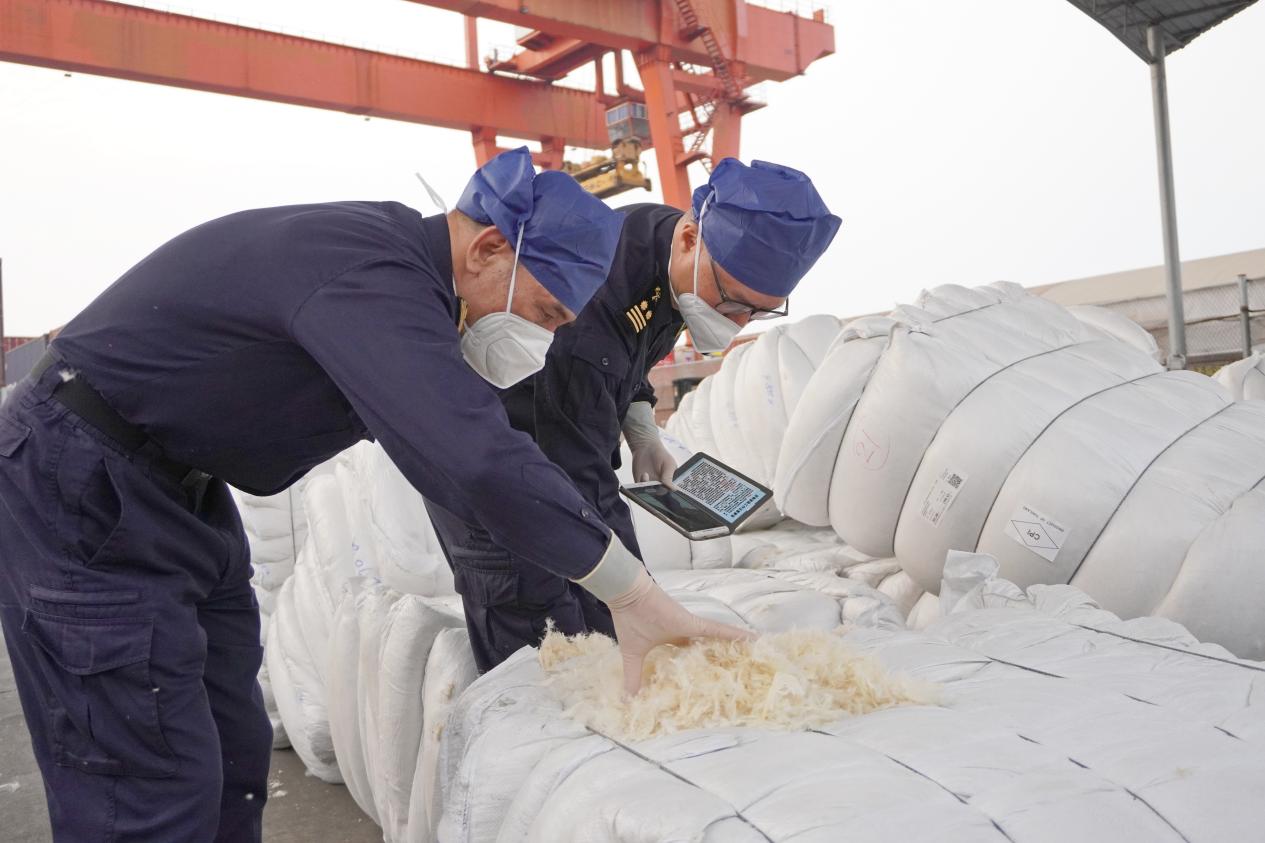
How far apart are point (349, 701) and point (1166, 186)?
16.2ft

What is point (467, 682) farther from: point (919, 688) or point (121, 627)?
point (919, 688)

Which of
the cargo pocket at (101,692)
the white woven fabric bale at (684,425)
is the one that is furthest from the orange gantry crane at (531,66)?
the cargo pocket at (101,692)

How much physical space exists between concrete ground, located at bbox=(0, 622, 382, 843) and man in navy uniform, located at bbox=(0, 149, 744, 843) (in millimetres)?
1087

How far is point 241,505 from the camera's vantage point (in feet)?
9.90

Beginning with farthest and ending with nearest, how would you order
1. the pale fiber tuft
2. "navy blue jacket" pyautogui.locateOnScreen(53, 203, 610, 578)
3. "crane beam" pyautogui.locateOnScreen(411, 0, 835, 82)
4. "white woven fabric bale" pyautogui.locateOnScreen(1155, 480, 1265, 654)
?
"crane beam" pyautogui.locateOnScreen(411, 0, 835, 82) → "white woven fabric bale" pyautogui.locateOnScreen(1155, 480, 1265, 654) → the pale fiber tuft → "navy blue jacket" pyautogui.locateOnScreen(53, 203, 610, 578)

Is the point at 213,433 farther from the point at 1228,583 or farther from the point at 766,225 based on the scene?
the point at 1228,583

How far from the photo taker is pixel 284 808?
232 cm

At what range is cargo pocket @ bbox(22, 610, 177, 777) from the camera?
3.54ft

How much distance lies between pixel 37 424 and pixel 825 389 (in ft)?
5.73

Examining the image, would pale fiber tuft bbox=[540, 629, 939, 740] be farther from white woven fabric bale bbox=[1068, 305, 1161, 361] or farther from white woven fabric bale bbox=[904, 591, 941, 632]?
white woven fabric bale bbox=[1068, 305, 1161, 361]

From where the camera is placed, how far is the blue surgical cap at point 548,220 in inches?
45.5

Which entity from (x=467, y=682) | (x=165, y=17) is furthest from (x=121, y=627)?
(x=165, y=17)

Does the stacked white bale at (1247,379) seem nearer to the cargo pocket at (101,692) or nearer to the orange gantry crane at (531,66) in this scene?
the cargo pocket at (101,692)

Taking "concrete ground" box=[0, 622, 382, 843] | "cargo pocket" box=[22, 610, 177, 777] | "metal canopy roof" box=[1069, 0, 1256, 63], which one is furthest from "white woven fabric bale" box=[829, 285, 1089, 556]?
"metal canopy roof" box=[1069, 0, 1256, 63]
